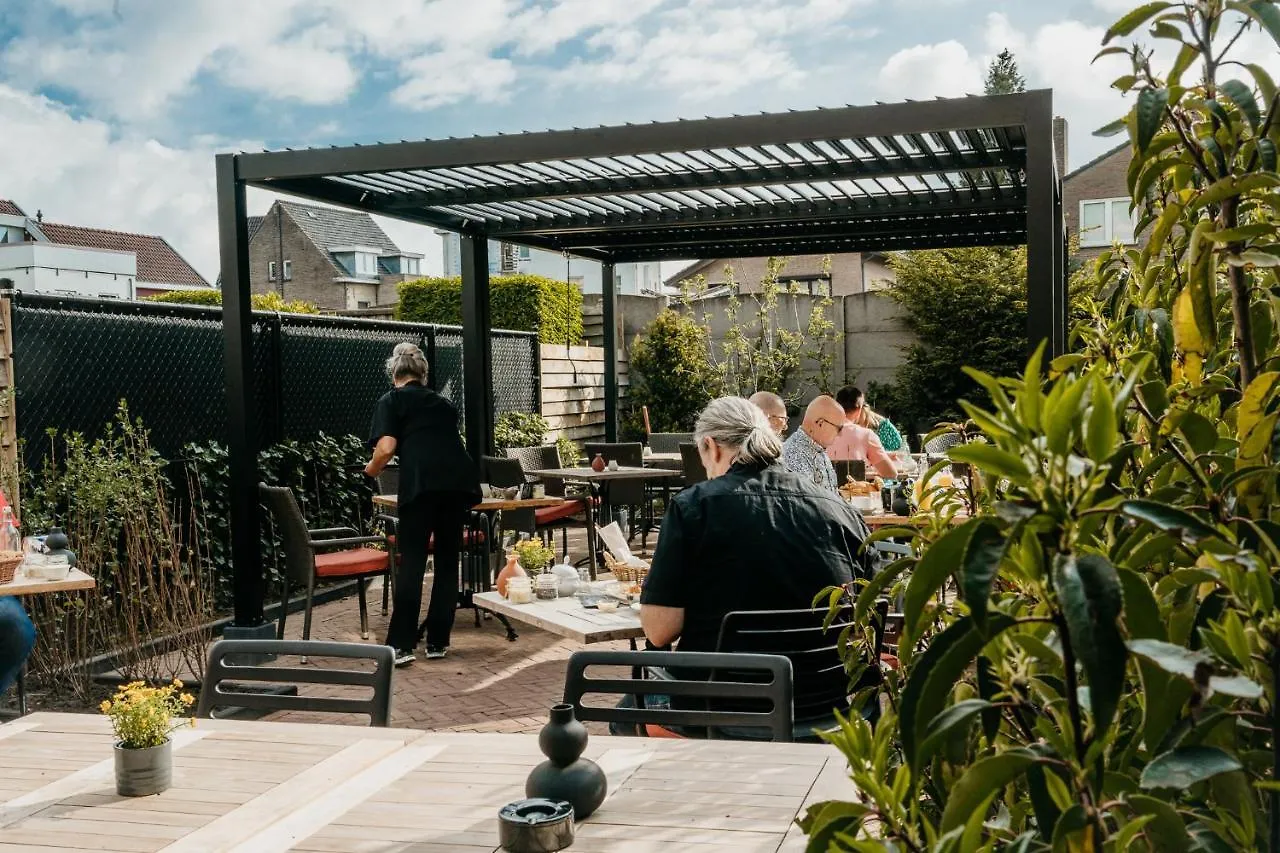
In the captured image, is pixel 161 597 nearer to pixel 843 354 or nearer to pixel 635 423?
pixel 635 423

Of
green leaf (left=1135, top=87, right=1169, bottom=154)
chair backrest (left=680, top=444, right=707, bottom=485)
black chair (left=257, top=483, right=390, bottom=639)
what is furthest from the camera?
chair backrest (left=680, top=444, right=707, bottom=485)

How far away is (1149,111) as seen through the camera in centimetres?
96

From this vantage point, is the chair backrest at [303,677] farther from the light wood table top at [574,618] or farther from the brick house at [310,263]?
the brick house at [310,263]

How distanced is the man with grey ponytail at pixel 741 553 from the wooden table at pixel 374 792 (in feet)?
3.05

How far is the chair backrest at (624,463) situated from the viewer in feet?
31.6

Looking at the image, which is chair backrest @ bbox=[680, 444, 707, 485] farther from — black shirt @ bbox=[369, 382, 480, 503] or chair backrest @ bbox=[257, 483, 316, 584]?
chair backrest @ bbox=[257, 483, 316, 584]

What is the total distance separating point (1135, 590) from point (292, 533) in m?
6.54

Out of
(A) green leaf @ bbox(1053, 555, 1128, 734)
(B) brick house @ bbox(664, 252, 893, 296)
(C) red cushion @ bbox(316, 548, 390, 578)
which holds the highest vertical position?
(B) brick house @ bbox(664, 252, 893, 296)

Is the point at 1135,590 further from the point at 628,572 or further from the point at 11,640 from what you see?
the point at 11,640

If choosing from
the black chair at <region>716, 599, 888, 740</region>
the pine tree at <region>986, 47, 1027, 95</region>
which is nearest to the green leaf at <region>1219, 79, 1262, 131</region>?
the black chair at <region>716, 599, 888, 740</region>

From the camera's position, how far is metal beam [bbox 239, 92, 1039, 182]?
525 centimetres

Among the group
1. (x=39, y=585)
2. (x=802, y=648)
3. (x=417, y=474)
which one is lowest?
(x=802, y=648)

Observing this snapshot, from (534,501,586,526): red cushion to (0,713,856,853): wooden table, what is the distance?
21.3 ft

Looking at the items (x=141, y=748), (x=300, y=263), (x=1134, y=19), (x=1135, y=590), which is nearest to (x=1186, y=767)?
(x=1135, y=590)
